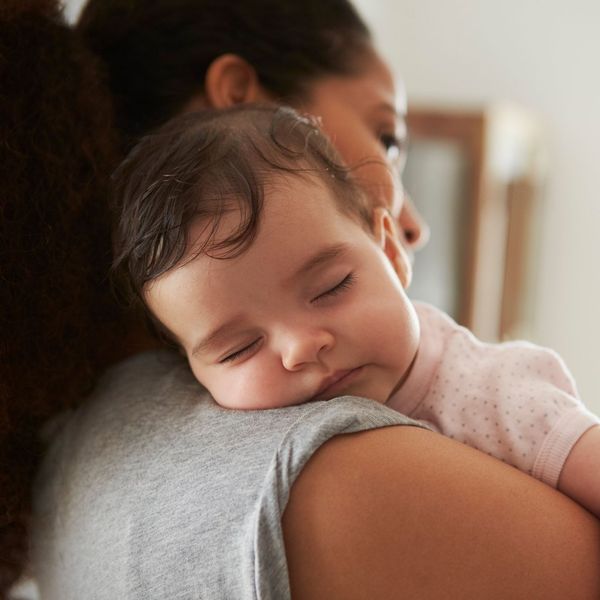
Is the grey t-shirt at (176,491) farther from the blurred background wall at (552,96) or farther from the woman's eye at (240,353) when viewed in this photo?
the blurred background wall at (552,96)

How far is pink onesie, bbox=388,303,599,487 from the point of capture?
2.59 ft

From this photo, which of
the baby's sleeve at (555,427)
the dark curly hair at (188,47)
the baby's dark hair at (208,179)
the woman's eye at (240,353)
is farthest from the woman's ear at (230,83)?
the baby's sleeve at (555,427)

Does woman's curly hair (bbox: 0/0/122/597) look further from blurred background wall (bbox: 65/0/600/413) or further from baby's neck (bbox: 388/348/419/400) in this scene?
blurred background wall (bbox: 65/0/600/413)

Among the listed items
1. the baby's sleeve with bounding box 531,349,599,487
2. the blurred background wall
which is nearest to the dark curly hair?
the baby's sleeve with bounding box 531,349,599,487

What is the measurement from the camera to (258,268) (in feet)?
2.64

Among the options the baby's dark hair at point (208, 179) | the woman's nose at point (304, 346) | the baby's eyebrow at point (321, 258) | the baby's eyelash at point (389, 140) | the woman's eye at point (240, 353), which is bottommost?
the woman's eye at point (240, 353)

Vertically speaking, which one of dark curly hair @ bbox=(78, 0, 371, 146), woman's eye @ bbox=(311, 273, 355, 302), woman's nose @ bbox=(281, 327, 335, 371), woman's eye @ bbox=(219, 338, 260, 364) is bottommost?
woman's eye @ bbox=(219, 338, 260, 364)

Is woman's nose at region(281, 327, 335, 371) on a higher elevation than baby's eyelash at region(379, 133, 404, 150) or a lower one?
lower

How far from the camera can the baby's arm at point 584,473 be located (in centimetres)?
74

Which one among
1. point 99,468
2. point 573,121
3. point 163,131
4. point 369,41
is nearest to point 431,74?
point 573,121

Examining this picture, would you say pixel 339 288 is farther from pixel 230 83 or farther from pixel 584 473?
pixel 230 83

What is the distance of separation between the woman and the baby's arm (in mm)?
27

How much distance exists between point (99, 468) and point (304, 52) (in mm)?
708

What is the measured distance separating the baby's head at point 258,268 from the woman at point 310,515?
3.3 inches
